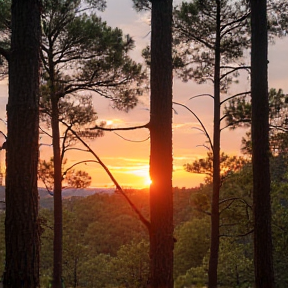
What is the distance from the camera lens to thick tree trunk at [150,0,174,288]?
3234 mm

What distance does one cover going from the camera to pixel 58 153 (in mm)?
10031

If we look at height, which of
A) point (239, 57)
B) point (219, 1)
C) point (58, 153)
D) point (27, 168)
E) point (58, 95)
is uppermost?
point (219, 1)

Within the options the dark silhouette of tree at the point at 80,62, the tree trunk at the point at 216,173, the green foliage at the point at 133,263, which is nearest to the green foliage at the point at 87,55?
the dark silhouette of tree at the point at 80,62

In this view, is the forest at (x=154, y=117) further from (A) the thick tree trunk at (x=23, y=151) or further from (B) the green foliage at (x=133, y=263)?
(B) the green foliage at (x=133, y=263)

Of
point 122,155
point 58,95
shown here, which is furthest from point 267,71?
point 122,155

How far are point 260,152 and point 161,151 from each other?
218 cm

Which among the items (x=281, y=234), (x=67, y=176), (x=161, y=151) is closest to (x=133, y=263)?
(x=67, y=176)

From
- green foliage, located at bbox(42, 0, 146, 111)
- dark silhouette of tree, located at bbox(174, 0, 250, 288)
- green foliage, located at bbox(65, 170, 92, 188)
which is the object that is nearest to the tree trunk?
dark silhouette of tree, located at bbox(174, 0, 250, 288)

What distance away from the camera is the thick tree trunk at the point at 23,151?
10.3ft

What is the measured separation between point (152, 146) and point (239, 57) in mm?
7059

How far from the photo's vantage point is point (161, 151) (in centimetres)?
334

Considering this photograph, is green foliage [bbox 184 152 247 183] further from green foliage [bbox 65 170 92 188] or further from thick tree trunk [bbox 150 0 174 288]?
thick tree trunk [bbox 150 0 174 288]

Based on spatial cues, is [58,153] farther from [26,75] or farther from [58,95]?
[26,75]

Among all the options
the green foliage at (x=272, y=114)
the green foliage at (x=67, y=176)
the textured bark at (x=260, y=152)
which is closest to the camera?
the textured bark at (x=260, y=152)
